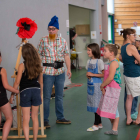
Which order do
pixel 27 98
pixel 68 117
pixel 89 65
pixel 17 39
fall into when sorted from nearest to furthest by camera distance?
pixel 27 98
pixel 89 65
pixel 68 117
pixel 17 39

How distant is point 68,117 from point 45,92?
0.75 metres

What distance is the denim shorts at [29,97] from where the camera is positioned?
2634 mm

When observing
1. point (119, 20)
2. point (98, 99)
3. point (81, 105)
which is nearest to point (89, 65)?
point (98, 99)

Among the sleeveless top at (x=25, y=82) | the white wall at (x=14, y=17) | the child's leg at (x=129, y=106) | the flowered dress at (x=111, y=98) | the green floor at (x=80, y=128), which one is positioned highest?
the white wall at (x=14, y=17)

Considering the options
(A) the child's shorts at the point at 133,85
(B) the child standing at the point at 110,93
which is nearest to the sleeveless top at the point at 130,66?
(A) the child's shorts at the point at 133,85

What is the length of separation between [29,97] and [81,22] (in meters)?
8.64

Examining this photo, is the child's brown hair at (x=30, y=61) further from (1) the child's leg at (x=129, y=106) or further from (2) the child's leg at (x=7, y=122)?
(1) the child's leg at (x=129, y=106)

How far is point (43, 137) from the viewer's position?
313cm

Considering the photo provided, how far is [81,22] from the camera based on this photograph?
10.9 meters

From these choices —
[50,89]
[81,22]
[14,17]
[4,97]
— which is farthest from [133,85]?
[81,22]

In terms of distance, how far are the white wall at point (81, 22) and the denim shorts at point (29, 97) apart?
8388mm

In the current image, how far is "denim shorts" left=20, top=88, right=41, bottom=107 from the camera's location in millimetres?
2634

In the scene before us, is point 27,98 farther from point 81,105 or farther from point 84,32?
point 84,32

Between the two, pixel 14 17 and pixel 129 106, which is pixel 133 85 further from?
pixel 14 17
